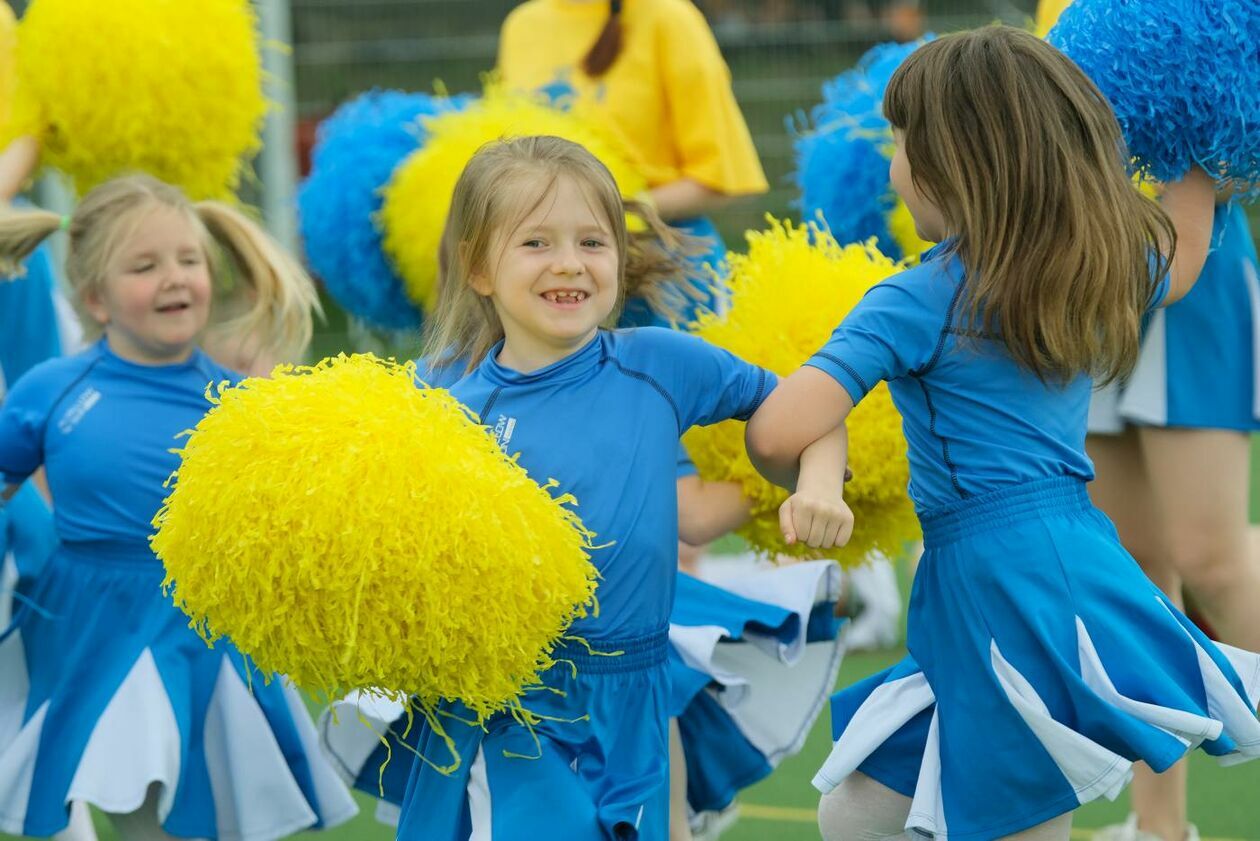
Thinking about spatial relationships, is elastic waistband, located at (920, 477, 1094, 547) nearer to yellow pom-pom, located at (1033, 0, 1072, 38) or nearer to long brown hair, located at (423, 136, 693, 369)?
long brown hair, located at (423, 136, 693, 369)

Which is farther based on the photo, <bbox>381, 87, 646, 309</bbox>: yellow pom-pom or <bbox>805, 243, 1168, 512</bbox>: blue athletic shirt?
<bbox>381, 87, 646, 309</bbox>: yellow pom-pom

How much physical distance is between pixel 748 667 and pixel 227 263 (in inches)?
58.6

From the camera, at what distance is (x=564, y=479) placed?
268 cm

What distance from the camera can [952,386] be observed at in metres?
2.58

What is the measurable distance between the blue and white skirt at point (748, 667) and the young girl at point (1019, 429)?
23.8 inches

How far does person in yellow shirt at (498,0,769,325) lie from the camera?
4324mm

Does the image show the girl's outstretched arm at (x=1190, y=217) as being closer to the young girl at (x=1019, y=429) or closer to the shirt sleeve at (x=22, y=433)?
the young girl at (x=1019, y=429)

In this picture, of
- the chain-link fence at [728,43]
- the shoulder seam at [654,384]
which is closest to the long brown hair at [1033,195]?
the shoulder seam at [654,384]

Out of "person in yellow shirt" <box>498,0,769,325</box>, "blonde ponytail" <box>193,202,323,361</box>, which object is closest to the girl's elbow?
"blonde ponytail" <box>193,202,323,361</box>

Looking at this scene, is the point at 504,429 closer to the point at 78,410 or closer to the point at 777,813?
the point at 78,410

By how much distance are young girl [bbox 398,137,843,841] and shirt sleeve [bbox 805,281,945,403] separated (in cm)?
10

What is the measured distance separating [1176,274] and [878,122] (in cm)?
127

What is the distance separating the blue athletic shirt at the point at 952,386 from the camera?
8.33 ft

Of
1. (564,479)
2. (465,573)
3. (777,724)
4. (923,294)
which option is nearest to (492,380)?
(564,479)
